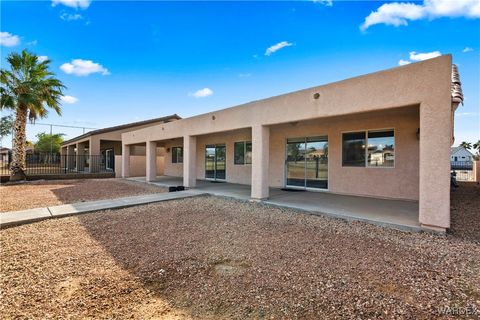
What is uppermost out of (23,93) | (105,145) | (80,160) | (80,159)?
(23,93)

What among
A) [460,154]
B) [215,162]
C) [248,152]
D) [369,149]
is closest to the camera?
[369,149]

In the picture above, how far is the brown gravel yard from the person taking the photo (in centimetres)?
270

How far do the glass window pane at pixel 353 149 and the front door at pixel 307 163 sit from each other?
0.77 meters

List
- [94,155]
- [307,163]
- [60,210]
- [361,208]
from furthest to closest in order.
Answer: [94,155] < [307,163] < [60,210] < [361,208]

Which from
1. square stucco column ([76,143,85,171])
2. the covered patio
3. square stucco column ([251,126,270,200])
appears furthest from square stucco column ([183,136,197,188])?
square stucco column ([76,143,85,171])

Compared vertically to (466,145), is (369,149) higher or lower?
lower

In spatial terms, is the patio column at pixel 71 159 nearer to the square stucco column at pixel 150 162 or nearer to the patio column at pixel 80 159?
the patio column at pixel 80 159

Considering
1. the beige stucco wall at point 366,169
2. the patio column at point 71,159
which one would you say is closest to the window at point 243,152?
the beige stucco wall at point 366,169

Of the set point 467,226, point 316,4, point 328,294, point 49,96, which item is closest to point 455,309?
point 328,294

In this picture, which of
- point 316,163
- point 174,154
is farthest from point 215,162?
point 316,163

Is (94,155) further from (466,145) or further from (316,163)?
(466,145)

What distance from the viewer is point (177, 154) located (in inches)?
738

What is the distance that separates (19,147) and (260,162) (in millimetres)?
16094

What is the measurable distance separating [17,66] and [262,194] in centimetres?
1665
